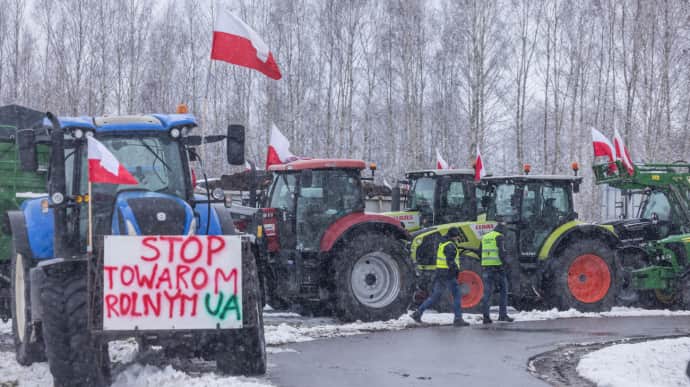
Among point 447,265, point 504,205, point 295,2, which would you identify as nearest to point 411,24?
point 295,2

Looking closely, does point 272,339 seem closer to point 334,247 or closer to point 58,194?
point 334,247

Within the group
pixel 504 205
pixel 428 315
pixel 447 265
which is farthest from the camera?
pixel 504 205

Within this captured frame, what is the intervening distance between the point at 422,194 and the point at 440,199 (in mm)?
405

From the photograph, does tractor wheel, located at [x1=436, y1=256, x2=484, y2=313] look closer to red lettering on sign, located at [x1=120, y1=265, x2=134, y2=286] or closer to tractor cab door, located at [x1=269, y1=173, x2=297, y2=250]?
tractor cab door, located at [x1=269, y1=173, x2=297, y2=250]

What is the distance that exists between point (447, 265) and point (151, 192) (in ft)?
21.1

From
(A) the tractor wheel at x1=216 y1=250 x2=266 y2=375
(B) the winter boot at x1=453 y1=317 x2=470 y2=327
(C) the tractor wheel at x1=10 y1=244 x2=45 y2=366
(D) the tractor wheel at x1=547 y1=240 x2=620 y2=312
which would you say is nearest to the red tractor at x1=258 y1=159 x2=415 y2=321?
(B) the winter boot at x1=453 y1=317 x2=470 y2=327

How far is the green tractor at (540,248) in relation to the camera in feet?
52.5

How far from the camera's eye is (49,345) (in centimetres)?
783

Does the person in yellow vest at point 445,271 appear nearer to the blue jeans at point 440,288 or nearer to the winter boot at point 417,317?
the blue jeans at point 440,288

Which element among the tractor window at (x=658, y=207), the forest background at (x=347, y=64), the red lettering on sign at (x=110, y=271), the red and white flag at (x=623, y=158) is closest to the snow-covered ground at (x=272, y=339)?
the red lettering on sign at (x=110, y=271)

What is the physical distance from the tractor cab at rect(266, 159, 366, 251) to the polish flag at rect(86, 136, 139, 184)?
6.12 metres

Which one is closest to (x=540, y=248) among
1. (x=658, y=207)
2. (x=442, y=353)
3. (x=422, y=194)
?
(x=422, y=194)

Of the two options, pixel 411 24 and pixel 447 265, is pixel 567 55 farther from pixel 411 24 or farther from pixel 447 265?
pixel 447 265

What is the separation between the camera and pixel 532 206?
54.4ft
